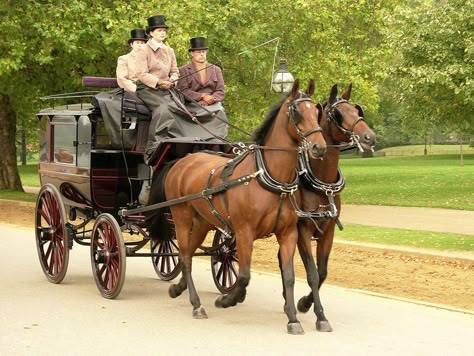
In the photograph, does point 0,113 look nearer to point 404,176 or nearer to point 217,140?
point 404,176

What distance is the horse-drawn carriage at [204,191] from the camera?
9.35 metres

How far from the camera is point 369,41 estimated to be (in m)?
38.2

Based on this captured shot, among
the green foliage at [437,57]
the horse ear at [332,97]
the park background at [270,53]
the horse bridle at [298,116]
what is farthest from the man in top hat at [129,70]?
the green foliage at [437,57]

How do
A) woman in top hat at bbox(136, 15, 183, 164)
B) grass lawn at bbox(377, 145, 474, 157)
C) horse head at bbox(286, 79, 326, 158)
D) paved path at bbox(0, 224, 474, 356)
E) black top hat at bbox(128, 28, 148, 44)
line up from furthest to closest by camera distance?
grass lawn at bbox(377, 145, 474, 157) → black top hat at bbox(128, 28, 148, 44) → woman in top hat at bbox(136, 15, 183, 164) → horse head at bbox(286, 79, 326, 158) → paved path at bbox(0, 224, 474, 356)

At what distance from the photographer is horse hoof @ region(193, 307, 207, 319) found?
10055 millimetres

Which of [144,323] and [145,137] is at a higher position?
[145,137]

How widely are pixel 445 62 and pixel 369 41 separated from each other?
11383mm

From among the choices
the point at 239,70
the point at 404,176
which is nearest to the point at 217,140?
the point at 239,70

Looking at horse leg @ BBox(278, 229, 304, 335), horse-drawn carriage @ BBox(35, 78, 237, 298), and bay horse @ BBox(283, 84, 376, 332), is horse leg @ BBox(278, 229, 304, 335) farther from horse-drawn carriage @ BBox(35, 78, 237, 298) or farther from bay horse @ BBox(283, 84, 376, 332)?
horse-drawn carriage @ BBox(35, 78, 237, 298)

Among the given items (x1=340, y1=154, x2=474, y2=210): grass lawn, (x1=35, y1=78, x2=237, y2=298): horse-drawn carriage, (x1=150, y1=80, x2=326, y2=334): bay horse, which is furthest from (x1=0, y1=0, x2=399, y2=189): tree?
(x1=150, y1=80, x2=326, y2=334): bay horse

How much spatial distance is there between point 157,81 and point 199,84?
0.56m

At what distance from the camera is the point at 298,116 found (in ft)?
30.0

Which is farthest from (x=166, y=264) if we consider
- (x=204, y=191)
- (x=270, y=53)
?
(x=270, y=53)

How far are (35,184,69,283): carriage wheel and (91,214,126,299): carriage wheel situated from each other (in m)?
0.70
